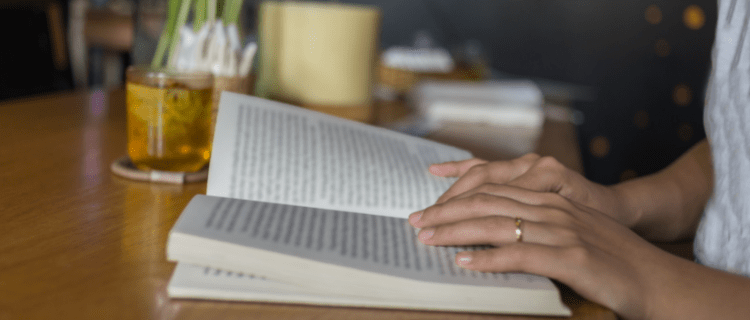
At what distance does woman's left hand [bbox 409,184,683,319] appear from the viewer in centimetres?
39

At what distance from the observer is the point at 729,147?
21.6 inches

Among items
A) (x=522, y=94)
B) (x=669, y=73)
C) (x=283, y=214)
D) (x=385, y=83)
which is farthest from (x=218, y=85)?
(x=669, y=73)

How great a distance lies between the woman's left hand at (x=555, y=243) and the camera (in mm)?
386

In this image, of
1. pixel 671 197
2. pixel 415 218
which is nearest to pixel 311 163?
pixel 415 218

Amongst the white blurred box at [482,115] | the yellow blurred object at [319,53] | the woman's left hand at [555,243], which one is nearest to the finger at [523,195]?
the woman's left hand at [555,243]

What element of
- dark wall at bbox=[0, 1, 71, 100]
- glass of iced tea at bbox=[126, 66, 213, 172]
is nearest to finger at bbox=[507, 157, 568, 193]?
glass of iced tea at bbox=[126, 66, 213, 172]

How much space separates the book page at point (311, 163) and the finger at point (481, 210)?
77 millimetres

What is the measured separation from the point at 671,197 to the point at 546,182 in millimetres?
A: 193

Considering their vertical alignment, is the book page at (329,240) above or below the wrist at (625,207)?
above

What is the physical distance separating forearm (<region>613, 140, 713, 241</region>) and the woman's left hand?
0.55 feet

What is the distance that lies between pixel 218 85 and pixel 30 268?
14.8 inches

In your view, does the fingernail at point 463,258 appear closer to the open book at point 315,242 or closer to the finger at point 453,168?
the open book at point 315,242

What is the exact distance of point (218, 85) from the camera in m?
0.71

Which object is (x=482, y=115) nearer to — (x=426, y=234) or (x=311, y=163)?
(x=311, y=163)
